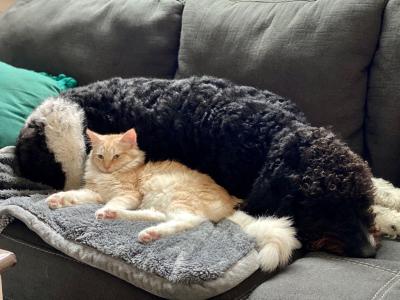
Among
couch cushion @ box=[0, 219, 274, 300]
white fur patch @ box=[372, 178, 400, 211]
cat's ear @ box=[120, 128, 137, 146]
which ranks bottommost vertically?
couch cushion @ box=[0, 219, 274, 300]

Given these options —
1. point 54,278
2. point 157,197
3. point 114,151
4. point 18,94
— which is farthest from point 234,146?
point 18,94

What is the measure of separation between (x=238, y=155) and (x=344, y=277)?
0.47 meters

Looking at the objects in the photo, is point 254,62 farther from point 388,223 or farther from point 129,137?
point 388,223

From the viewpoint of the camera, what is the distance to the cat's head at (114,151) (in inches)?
60.6

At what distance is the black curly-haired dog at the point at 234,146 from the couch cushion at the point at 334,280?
6 centimetres

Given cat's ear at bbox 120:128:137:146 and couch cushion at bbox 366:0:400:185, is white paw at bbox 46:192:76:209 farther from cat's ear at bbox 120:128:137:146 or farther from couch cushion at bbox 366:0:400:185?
couch cushion at bbox 366:0:400:185

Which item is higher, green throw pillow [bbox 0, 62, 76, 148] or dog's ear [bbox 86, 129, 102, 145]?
dog's ear [bbox 86, 129, 102, 145]

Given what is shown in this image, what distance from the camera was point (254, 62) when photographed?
5.55 feet

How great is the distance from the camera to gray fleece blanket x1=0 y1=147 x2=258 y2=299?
42.9 inches

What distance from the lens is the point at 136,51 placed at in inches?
78.2

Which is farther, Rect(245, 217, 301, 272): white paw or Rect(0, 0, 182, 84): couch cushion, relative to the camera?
Rect(0, 0, 182, 84): couch cushion

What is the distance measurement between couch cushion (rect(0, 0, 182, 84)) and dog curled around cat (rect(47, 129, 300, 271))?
1.70 ft

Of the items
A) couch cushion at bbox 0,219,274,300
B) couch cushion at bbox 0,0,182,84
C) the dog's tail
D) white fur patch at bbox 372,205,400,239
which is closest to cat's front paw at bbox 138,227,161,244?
couch cushion at bbox 0,219,274,300

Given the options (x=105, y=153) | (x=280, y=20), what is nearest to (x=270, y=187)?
(x=105, y=153)
